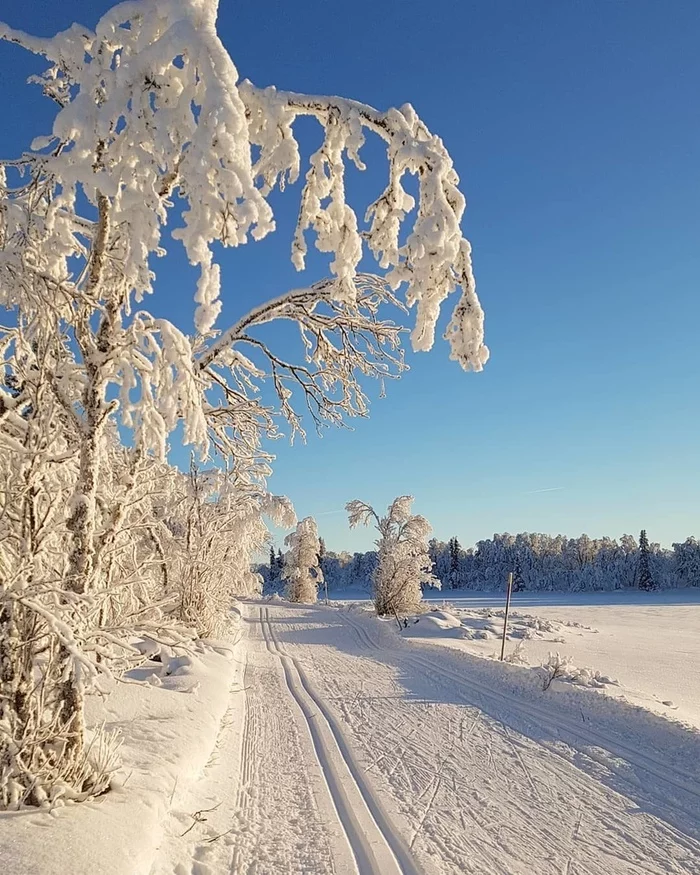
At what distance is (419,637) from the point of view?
16.9 meters

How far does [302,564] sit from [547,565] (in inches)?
2598

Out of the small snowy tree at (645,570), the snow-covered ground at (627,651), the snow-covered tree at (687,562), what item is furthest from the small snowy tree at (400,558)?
the snow-covered tree at (687,562)

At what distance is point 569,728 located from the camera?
697 cm

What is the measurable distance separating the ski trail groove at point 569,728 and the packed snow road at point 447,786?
25mm

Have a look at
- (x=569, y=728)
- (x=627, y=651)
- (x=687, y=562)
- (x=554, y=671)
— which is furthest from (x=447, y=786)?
(x=687, y=562)

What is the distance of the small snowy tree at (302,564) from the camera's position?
40.9 m

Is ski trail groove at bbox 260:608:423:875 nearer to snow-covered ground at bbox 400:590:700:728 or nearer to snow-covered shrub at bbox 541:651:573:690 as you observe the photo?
snow-covered shrub at bbox 541:651:573:690

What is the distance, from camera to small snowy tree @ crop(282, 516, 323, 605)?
1610 inches

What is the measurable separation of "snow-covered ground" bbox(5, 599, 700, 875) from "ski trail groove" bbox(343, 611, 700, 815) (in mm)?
29

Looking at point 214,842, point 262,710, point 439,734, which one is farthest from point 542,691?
point 214,842

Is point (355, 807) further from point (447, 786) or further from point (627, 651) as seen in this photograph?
point (627, 651)

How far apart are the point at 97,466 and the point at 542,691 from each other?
7.68 m

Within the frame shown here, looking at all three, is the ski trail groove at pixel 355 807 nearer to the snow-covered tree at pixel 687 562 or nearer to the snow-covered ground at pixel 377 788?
the snow-covered ground at pixel 377 788

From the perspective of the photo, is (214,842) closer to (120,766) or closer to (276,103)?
(120,766)
